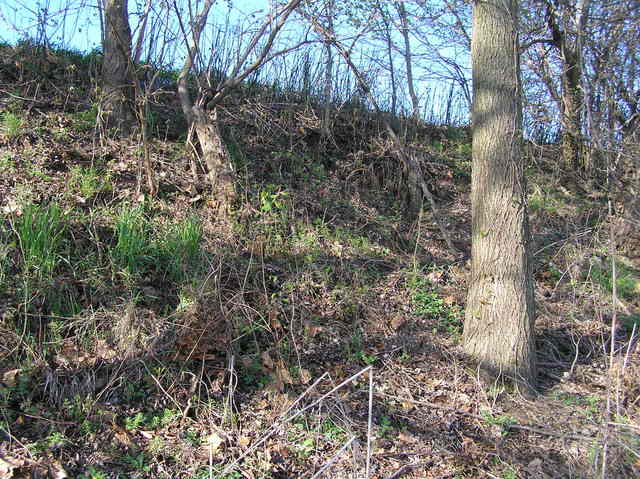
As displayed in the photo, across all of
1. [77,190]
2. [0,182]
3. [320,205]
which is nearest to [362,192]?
[320,205]

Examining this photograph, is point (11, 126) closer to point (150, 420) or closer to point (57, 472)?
point (150, 420)

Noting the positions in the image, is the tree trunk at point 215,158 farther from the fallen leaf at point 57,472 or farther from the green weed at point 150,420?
the fallen leaf at point 57,472

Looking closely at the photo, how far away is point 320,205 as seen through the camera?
6258 mm

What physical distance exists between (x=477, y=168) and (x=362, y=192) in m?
2.52

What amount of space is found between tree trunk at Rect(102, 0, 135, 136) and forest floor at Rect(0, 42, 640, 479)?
21 cm

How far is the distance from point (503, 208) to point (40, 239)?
146 inches

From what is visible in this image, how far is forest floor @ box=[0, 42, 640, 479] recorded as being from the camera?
341cm

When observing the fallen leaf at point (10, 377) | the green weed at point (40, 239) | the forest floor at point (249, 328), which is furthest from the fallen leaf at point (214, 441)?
the green weed at point (40, 239)

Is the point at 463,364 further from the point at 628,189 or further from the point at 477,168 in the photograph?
the point at 628,189

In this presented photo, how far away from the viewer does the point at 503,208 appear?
4375 mm

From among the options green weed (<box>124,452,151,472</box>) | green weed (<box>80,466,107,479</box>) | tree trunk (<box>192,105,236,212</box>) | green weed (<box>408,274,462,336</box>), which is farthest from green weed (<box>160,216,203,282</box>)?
green weed (<box>408,274,462,336</box>)

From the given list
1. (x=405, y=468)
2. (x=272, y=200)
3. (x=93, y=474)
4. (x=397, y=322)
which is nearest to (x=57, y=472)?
(x=93, y=474)

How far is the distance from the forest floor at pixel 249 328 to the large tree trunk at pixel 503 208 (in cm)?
30

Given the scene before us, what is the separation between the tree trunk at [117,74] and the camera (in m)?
5.76
